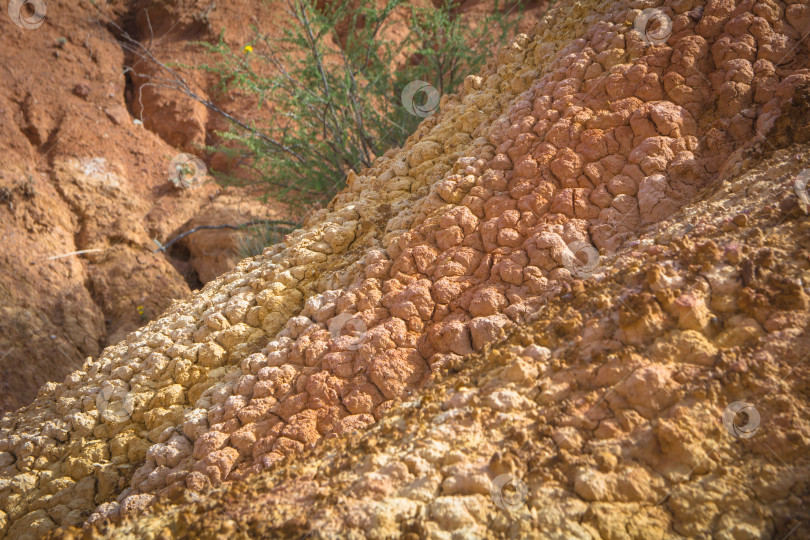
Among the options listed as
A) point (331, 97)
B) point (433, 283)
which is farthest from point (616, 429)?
point (331, 97)

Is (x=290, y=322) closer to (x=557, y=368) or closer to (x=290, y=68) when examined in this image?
(x=557, y=368)

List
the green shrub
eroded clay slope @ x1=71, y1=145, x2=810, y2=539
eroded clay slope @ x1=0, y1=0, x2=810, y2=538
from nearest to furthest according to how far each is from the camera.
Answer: eroded clay slope @ x1=71, y1=145, x2=810, y2=539, eroded clay slope @ x1=0, y1=0, x2=810, y2=538, the green shrub

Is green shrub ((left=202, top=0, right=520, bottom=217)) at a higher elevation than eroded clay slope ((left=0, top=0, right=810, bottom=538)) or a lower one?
higher

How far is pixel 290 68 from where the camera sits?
8.48m

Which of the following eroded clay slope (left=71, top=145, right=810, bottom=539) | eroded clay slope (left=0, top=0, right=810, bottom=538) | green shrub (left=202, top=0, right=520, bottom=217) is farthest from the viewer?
green shrub (left=202, top=0, right=520, bottom=217)

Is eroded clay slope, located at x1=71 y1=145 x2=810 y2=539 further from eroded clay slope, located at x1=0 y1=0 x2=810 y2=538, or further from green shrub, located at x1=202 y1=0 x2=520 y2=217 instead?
green shrub, located at x1=202 y1=0 x2=520 y2=217

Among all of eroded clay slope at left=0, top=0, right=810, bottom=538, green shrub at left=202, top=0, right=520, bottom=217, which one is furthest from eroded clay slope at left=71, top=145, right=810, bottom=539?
green shrub at left=202, top=0, right=520, bottom=217

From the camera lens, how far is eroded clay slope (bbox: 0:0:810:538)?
6.27 feet

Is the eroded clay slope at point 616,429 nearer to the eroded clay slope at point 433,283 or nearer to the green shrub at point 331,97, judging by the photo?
the eroded clay slope at point 433,283

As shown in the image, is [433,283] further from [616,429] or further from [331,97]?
[331,97]

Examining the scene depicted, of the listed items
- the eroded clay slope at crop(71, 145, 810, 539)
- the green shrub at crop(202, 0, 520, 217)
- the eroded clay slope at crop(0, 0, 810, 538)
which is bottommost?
the eroded clay slope at crop(71, 145, 810, 539)

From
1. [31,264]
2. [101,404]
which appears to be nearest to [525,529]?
[101,404]

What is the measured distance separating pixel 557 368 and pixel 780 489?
57 cm

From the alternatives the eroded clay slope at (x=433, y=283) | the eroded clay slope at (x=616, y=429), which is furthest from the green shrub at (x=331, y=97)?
the eroded clay slope at (x=616, y=429)
